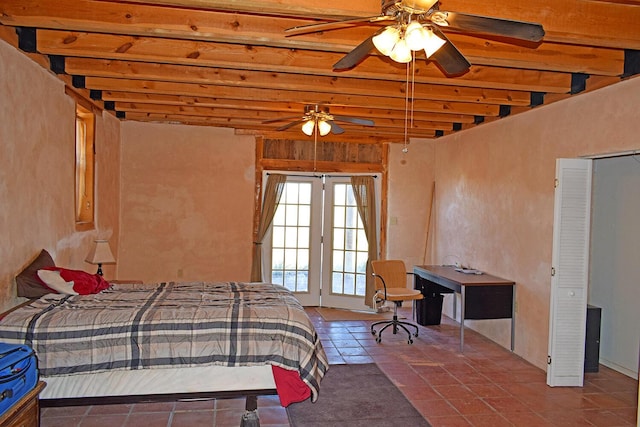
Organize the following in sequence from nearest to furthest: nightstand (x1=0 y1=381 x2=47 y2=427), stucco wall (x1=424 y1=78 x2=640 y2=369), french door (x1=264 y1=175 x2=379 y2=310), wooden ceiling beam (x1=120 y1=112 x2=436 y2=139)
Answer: nightstand (x1=0 y1=381 x2=47 y2=427)
stucco wall (x1=424 y1=78 x2=640 y2=369)
wooden ceiling beam (x1=120 y1=112 x2=436 y2=139)
french door (x1=264 y1=175 x2=379 y2=310)

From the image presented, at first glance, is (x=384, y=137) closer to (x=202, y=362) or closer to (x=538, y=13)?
(x=538, y=13)

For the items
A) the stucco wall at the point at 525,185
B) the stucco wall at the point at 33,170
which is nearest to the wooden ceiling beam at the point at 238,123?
the stucco wall at the point at 525,185

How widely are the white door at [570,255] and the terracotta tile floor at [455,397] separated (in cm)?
49

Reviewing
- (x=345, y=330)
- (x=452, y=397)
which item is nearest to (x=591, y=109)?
(x=452, y=397)

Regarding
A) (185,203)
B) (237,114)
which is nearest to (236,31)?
(237,114)

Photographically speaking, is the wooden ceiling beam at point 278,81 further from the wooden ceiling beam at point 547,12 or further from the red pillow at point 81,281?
the red pillow at point 81,281

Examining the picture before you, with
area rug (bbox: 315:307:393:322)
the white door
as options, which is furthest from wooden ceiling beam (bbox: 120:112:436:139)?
the white door

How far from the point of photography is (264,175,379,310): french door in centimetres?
744

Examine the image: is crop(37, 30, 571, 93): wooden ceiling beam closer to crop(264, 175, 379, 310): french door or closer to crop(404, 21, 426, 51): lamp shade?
crop(404, 21, 426, 51): lamp shade

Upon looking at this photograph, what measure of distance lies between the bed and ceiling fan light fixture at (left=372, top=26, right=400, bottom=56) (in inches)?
76.3

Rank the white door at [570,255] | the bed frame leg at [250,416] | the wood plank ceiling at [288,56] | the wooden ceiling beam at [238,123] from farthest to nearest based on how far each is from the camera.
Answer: the wooden ceiling beam at [238,123]
the white door at [570,255]
the bed frame leg at [250,416]
the wood plank ceiling at [288,56]

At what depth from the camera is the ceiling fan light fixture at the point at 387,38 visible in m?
2.36

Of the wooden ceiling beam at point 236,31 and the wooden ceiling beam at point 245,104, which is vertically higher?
the wooden ceiling beam at point 236,31

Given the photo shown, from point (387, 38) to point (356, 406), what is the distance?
286 centimetres
